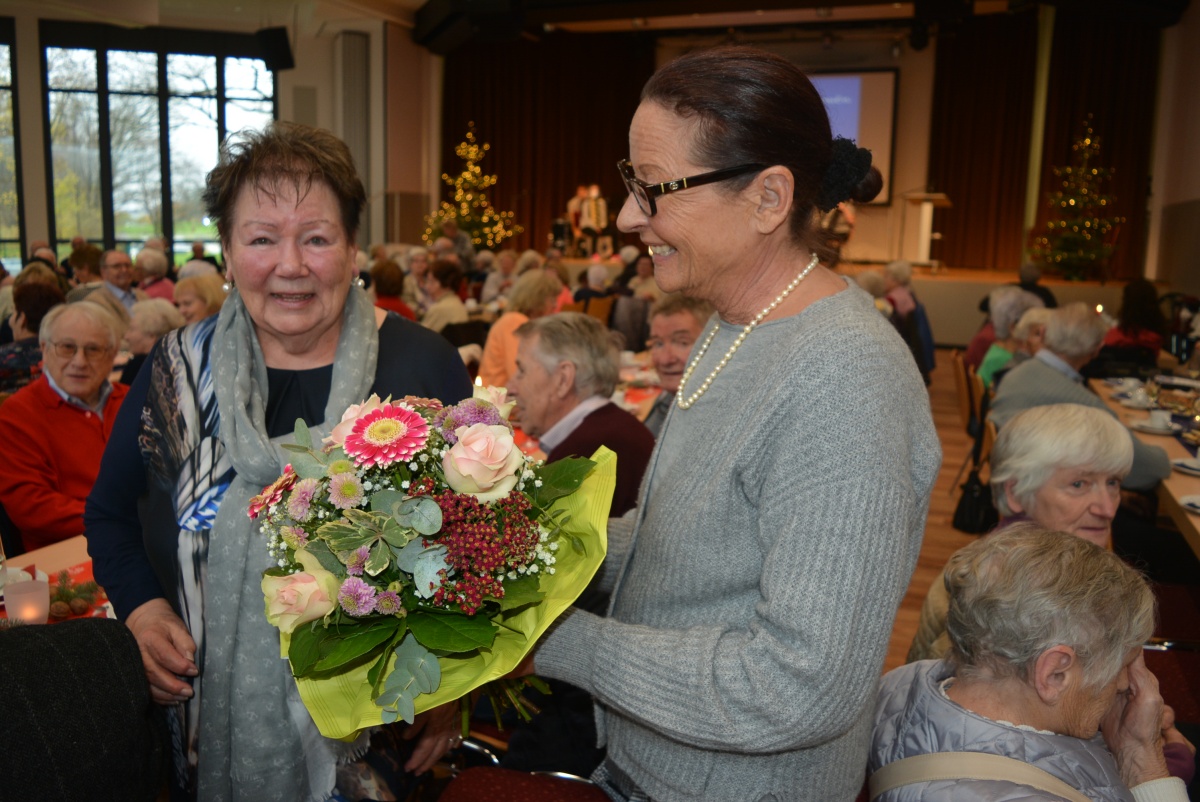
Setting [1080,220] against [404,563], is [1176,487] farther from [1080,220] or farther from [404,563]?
[1080,220]

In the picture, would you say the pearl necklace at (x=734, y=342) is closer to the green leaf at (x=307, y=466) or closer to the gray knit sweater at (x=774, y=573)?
the gray knit sweater at (x=774, y=573)

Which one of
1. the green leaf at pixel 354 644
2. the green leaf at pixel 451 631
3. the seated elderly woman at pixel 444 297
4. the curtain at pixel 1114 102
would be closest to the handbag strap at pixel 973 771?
the green leaf at pixel 451 631

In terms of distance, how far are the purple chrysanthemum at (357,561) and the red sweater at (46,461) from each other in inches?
98.0

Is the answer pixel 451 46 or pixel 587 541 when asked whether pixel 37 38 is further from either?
pixel 587 541

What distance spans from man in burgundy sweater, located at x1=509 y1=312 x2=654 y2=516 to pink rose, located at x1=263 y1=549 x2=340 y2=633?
190 cm

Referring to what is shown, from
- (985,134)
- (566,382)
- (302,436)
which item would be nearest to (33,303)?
(566,382)

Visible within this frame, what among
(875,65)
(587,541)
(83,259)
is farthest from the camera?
(875,65)

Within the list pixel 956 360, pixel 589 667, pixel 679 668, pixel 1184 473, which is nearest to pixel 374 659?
pixel 589 667

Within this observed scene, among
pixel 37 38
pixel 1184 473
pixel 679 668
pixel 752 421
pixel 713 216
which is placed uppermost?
pixel 37 38

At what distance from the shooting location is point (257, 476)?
5.17 feet

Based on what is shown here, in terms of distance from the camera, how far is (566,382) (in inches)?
127

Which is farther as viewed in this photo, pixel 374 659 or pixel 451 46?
pixel 451 46

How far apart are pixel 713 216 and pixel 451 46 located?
15257mm

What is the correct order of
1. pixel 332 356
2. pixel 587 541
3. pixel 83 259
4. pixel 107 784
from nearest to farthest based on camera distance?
1. pixel 107 784
2. pixel 587 541
3. pixel 332 356
4. pixel 83 259
